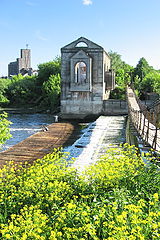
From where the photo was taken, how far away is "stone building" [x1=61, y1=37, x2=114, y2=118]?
95.4 ft

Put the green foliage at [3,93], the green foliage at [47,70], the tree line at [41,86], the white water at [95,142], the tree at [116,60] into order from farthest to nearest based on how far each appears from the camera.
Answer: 1. the tree at [116,60]
2. the green foliage at [47,70]
3. the green foliage at [3,93]
4. the tree line at [41,86]
5. the white water at [95,142]

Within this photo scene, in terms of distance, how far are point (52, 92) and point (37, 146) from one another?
24.0 meters

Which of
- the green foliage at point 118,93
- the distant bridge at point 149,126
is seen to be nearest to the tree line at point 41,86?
the green foliage at point 118,93

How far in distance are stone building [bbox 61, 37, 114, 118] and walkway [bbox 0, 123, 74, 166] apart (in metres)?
7.48

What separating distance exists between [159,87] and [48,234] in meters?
37.0

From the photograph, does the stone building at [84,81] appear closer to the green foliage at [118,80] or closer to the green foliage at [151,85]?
the green foliage at [118,80]

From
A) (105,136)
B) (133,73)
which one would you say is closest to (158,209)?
(105,136)

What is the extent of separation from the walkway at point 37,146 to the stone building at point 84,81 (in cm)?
748

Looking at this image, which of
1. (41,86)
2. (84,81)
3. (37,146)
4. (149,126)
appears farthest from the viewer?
(41,86)

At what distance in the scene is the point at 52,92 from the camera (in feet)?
129

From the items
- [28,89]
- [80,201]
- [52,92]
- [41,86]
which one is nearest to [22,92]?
[28,89]

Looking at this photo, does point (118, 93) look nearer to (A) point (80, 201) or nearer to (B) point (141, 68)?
(B) point (141, 68)

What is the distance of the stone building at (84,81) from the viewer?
95.4 feet

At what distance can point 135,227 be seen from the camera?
414 centimetres
